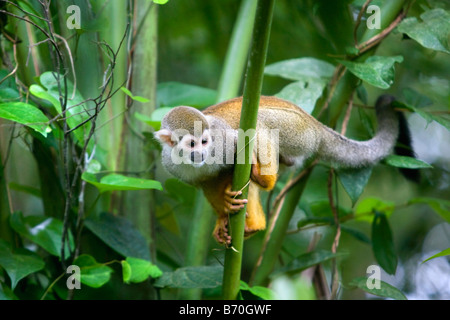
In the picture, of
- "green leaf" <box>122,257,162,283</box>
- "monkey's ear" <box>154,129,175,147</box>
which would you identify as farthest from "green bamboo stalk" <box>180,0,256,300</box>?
"monkey's ear" <box>154,129,175,147</box>

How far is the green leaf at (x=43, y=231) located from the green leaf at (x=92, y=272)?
0.10 m

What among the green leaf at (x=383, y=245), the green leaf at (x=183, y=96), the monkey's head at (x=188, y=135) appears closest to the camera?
the monkey's head at (x=188, y=135)

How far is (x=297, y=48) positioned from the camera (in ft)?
11.1

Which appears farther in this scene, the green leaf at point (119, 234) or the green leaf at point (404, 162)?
the green leaf at point (119, 234)

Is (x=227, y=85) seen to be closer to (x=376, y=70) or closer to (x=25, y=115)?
(x=376, y=70)

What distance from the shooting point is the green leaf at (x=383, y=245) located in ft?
7.68

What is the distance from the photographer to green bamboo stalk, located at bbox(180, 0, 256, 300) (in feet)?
8.02

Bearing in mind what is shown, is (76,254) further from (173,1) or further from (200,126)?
(173,1)

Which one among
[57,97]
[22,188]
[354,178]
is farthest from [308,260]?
[22,188]

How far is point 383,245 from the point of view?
2393 mm

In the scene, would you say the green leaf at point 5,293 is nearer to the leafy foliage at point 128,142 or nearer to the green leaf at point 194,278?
the leafy foliage at point 128,142

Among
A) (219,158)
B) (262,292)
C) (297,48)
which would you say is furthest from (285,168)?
(297,48)

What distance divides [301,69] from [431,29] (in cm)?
64

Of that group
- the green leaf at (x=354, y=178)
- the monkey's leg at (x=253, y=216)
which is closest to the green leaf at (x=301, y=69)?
the green leaf at (x=354, y=178)
